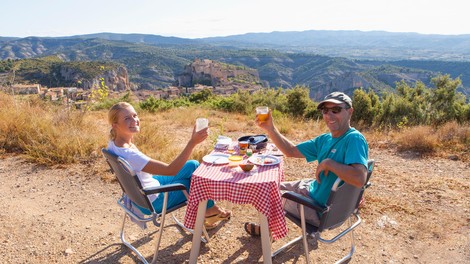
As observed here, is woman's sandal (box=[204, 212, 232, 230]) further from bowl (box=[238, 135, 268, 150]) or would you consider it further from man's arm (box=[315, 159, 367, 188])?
man's arm (box=[315, 159, 367, 188])

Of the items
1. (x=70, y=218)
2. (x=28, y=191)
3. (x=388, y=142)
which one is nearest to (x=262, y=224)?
(x=70, y=218)

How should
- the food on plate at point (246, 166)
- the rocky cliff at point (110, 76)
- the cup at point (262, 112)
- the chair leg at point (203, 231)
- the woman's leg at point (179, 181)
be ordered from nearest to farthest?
1. the food on plate at point (246, 166)
2. the woman's leg at point (179, 181)
3. the cup at point (262, 112)
4. the chair leg at point (203, 231)
5. the rocky cliff at point (110, 76)

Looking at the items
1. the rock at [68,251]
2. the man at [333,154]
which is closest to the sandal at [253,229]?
the man at [333,154]

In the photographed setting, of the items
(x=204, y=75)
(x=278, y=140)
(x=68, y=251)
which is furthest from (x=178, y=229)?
(x=204, y=75)

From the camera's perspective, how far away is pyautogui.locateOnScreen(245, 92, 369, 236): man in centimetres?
220

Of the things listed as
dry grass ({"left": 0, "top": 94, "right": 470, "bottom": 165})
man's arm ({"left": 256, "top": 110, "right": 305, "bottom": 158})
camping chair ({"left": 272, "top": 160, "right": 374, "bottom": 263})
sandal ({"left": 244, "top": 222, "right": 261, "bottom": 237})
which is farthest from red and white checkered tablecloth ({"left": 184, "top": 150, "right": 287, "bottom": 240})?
dry grass ({"left": 0, "top": 94, "right": 470, "bottom": 165})

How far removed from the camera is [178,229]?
3.40m

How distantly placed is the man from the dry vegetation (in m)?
0.62

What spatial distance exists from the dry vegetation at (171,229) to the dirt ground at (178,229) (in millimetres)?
11

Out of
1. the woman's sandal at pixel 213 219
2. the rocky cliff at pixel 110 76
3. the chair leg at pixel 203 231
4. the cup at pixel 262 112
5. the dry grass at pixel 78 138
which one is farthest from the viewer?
the rocky cliff at pixel 110 76

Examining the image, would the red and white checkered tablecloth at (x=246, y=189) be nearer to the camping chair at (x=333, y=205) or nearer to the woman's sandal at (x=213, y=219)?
the camping chair at (x=333, y=205)

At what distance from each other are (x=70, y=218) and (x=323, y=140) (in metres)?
2.73

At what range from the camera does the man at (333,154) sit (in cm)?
220

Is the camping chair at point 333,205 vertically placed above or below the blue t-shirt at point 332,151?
below
